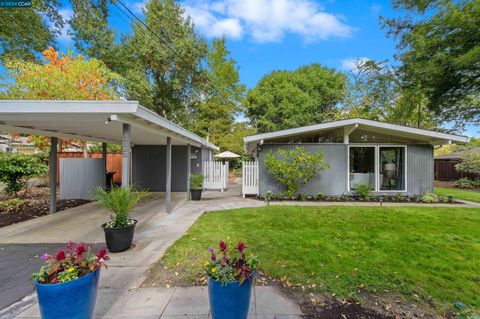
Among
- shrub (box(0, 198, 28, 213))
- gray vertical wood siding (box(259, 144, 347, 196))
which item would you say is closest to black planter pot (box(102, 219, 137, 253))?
shrub (box(0, 198, 28, 213))

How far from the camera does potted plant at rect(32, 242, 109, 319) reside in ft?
5.56

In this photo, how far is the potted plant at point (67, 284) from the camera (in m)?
1.69

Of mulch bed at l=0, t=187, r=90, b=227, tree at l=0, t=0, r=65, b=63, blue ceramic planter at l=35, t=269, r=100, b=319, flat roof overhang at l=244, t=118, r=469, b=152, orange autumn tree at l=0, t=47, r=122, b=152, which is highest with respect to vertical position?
tree at l=0, t=0, r=65, b=63

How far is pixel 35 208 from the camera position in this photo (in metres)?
6.67

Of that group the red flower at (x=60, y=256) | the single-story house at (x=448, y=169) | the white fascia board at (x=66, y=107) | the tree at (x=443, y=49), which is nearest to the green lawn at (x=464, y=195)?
the tree at (x=443, y=49)

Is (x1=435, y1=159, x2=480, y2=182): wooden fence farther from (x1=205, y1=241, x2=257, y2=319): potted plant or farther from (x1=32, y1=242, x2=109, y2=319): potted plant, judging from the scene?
(x1=32, y1=242, x2=109, y2=319): potted plant

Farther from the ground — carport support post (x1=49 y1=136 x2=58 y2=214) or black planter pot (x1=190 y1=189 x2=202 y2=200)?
carport support post (x1=49 y1=136 x2=58 y2=214)

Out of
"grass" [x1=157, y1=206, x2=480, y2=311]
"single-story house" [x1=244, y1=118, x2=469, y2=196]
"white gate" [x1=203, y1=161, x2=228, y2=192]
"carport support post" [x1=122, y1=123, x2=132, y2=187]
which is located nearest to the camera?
"grass" [x1=157, y1=206, x2=480, y2=311]

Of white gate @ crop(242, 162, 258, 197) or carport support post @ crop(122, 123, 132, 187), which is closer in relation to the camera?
carport support post @ crop(122, 123, 132, 187)

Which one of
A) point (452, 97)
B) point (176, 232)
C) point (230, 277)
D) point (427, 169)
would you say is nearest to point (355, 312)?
point (230, 277)

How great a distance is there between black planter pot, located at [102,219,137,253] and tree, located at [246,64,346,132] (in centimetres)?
1714

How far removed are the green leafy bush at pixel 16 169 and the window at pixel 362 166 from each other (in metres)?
10.8

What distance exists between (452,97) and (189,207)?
12.0m

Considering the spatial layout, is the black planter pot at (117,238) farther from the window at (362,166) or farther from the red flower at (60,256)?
the window at (362,166)
